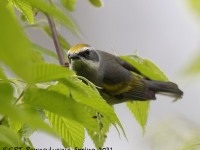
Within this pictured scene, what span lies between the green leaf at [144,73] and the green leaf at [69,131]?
301 millimetres

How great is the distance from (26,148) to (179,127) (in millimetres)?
821

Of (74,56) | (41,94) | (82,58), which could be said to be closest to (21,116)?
(41,94)

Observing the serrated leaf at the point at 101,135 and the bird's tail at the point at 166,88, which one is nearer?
the serrated leaf at the point at 101,135

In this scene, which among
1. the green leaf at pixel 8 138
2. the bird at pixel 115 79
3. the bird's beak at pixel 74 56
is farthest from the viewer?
the bird at pixel 115 79

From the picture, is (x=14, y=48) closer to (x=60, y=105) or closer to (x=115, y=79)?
(x=60, y=105)

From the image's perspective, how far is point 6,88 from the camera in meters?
0.56

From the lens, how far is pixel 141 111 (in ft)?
3.69

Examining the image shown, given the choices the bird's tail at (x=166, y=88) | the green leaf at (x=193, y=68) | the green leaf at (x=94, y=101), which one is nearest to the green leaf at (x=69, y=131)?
the green leaf at (x=94, y=101)

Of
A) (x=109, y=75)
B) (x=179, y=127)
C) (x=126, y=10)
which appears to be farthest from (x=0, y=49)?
(x=126, y=10)

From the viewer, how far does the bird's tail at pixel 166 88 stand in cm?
212

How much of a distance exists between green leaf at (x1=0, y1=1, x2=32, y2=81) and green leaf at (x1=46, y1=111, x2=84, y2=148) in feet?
1.71

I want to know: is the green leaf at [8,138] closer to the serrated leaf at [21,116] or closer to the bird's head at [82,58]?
the serrated leaf at [21,116]

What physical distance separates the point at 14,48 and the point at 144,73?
2.99 feet

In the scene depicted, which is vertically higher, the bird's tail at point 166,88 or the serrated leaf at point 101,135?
the bird's tail at point 166,88
